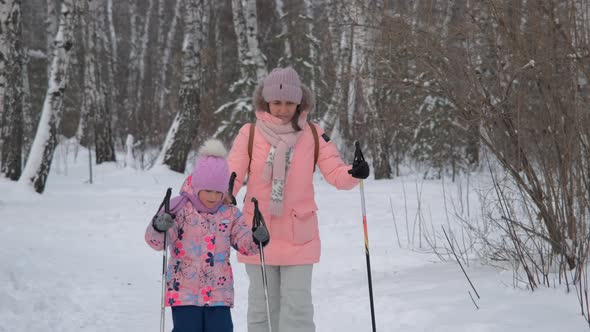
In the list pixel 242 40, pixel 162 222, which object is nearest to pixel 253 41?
pixel 242 40

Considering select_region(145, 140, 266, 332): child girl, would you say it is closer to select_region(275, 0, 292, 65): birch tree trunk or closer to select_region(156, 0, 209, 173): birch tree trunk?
select_region(156, 0, 209, 173): birch tree trunk

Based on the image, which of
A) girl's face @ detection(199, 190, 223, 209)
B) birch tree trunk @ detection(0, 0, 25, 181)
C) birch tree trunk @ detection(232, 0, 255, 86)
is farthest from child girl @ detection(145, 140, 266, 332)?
birch tree trunk @ detection(232, 0, 255, 86)

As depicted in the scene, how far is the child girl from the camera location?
3.71 metres

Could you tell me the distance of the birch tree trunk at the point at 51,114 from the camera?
12203mm

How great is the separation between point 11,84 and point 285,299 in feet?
31.0

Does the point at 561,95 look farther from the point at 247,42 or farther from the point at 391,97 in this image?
the point at 247,42

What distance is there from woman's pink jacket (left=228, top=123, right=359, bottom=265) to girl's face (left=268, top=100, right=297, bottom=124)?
0.14 m

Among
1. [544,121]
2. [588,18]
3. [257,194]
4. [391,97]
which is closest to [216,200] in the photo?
[257,194]

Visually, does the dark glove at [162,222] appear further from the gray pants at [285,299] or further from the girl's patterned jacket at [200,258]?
the gray pants at [285,299]

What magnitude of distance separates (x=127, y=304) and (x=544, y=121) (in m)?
3.82

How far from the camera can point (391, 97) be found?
566 inches

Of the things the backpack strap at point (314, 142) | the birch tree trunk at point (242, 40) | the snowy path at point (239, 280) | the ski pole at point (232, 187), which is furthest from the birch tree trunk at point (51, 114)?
the ski pole at point (232, 187)

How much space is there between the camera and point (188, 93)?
16156mm

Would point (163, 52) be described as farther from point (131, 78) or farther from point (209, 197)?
point (209, 197)
